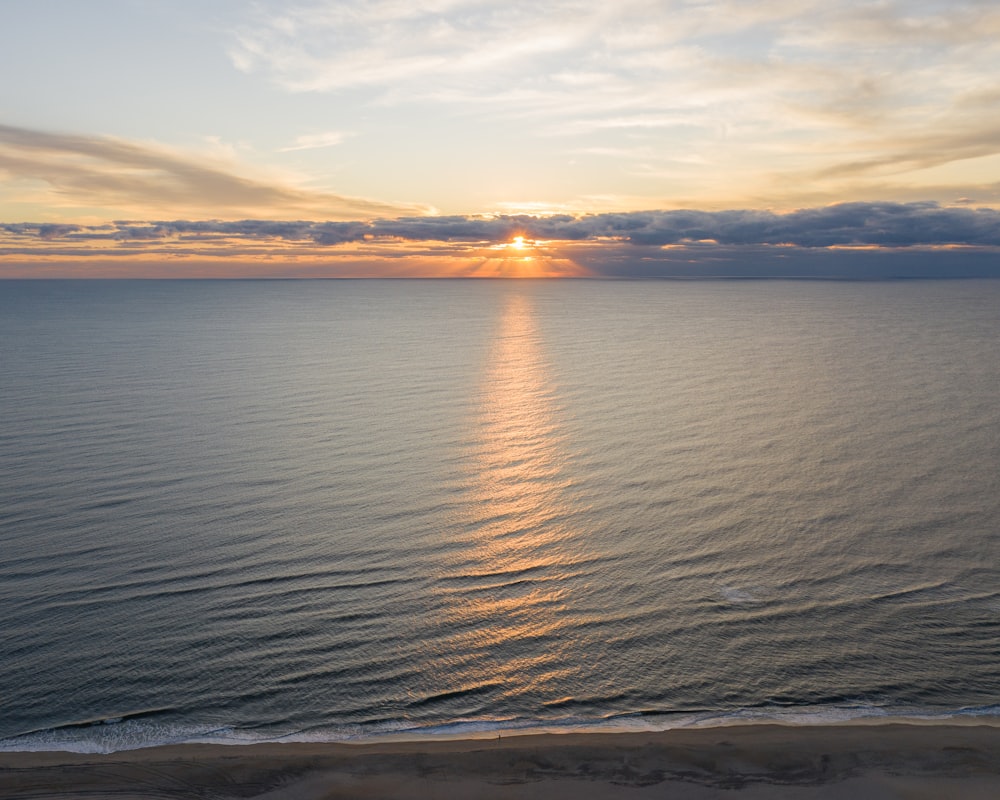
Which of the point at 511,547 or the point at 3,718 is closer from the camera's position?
the point at 3,718

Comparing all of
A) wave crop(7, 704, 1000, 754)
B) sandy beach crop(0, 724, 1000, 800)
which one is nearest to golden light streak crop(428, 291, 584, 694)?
wave crop(7, 704, 1000, 754)

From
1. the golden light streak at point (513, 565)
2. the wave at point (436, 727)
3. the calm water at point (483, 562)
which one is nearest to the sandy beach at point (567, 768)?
the wave at point (436, 727)

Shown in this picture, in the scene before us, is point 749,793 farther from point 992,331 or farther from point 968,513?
point 992,331

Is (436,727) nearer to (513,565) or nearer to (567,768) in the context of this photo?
(567,768)

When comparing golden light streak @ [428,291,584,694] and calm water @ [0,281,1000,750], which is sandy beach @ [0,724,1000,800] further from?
golden light streak @ [428,291,584,694]

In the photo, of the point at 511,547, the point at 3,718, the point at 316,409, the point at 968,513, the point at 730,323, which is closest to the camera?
the point at 3,718

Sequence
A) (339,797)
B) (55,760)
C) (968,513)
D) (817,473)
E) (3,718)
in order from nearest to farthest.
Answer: (339,797)
(55,760)
(3,718)
(968,513)
(817,473)

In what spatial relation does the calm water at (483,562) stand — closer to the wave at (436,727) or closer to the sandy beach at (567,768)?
the wave at (436,727)

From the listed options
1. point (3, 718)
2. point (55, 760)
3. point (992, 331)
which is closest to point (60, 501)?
point (3, 718)
